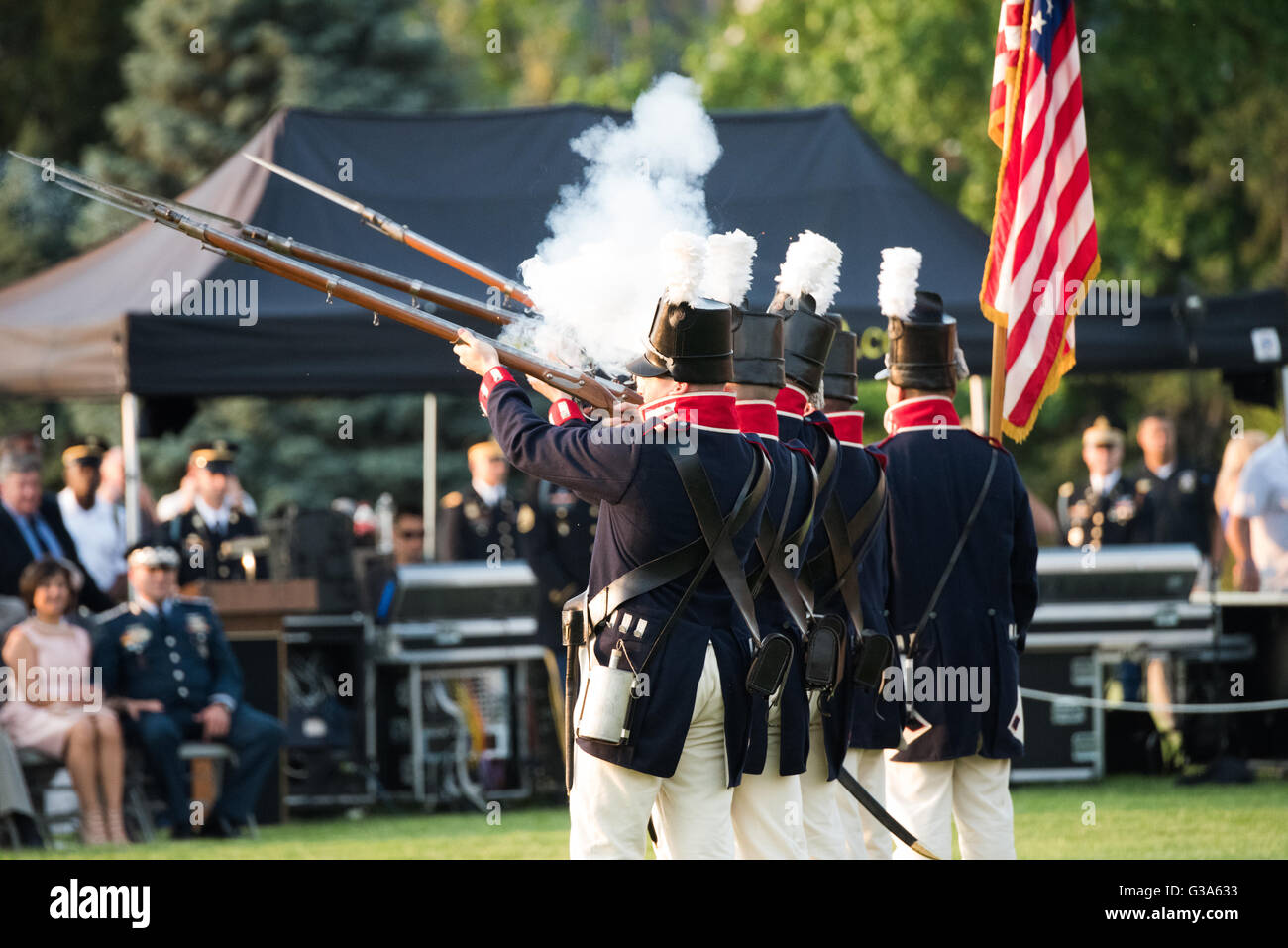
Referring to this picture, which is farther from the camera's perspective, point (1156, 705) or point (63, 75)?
point (63, 75)

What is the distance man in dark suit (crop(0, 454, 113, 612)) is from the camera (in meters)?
10.9

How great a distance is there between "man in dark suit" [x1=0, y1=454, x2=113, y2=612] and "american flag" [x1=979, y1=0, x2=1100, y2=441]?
19.1 feet

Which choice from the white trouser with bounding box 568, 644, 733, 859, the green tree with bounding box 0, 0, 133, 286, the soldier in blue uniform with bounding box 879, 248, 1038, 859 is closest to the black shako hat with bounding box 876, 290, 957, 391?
the soldier in blue uniform with bounding box 879, 248, 1038, 859

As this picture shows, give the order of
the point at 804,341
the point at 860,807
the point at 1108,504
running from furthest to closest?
1. the point at 1108,504
2. the point at 860,807
3. the point at 804,341

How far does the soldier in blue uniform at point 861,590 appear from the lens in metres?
6.77

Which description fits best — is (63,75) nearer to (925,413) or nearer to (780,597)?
(925,413)

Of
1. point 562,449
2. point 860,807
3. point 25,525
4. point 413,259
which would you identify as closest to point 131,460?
point 25,525

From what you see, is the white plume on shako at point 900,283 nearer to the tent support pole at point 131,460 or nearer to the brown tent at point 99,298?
the brown tent at point 99,298

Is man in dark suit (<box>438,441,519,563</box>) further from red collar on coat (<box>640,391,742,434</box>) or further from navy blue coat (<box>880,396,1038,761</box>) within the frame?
red collar on coat (<box>640,391,742,434</box>)

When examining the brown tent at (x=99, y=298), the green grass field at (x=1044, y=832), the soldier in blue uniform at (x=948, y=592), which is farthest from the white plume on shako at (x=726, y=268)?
the brown tent at (x=99, y=298)

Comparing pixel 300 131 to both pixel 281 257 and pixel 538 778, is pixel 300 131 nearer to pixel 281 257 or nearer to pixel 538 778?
pixel 538 778

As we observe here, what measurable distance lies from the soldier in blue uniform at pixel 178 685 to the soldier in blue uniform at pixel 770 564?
17.1ft

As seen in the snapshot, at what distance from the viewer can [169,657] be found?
10398 millimetres

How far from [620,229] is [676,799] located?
2043 millimetres
